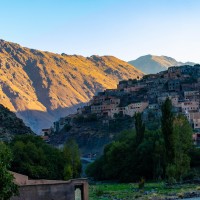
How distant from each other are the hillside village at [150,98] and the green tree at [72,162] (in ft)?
105

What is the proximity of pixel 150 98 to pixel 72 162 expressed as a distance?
5763 cm

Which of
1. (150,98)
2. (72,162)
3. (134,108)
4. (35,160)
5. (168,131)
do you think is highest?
(150,98)

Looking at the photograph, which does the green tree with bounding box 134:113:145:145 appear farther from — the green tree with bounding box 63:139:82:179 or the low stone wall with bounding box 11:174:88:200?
the low stone wall with bounding box 11:174:88:200

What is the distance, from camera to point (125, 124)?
352 ft

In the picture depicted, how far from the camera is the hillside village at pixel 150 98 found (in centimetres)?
10378

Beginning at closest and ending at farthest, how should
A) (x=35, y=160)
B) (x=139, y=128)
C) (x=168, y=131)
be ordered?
1. (x=168, y=131)
2. (x=35, y=160)
3. (x=139, y=128)

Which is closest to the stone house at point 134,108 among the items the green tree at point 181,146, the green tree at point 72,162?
the green tree at point 72,162

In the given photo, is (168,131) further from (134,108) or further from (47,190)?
(134,108)

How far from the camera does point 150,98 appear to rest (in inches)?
4631

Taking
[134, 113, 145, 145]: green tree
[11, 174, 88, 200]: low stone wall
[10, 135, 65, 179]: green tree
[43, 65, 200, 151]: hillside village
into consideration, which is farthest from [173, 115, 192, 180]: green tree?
[43, 65, 200, 151]: hillside village

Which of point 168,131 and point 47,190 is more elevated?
point 168,131

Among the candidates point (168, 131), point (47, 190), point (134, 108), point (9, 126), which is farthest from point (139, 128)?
point (134, 108)

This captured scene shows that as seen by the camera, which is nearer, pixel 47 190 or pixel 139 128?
pixel 47 190

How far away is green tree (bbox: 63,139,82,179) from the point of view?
163 feet
